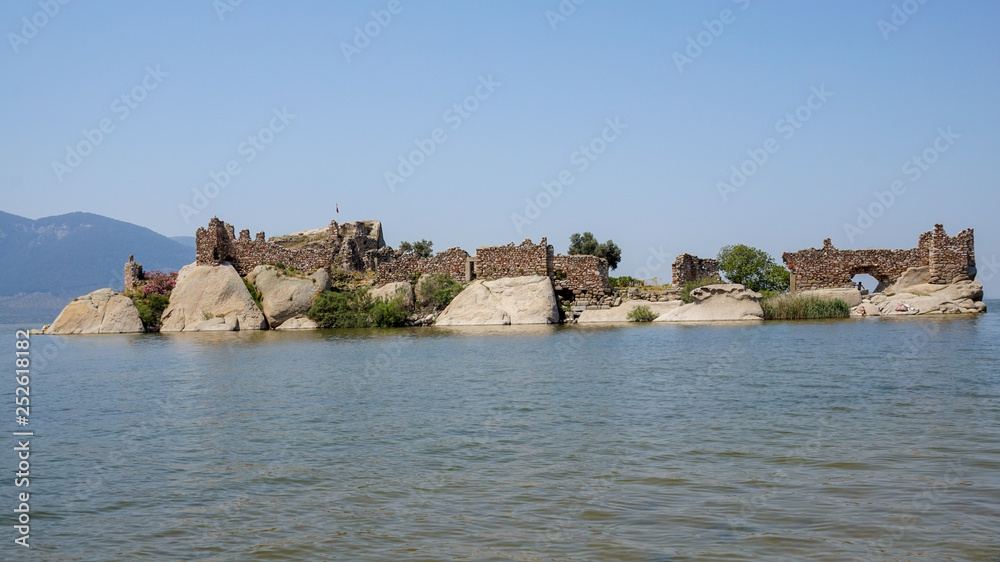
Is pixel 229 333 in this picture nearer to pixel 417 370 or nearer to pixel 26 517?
pixel 417 370

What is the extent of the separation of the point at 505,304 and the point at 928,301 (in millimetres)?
21551

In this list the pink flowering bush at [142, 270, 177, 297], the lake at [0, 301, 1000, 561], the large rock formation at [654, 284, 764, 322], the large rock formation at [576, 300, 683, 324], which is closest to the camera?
the lake at [0, 301, 1000, 561]

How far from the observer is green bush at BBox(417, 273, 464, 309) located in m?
44.2

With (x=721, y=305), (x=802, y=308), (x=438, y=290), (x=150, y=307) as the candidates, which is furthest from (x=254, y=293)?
(x=802, y=308)

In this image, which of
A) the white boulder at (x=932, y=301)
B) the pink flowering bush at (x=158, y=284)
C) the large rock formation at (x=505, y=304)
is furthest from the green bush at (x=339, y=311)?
the white boulder at (x=932, y=301)

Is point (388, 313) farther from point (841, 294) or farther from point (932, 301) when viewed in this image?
point (932, 301)

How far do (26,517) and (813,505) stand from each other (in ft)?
26.1

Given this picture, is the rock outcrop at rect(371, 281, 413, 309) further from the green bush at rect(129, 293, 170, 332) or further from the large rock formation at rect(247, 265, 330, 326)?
the green bush at rect(129, 293, 170, 332)

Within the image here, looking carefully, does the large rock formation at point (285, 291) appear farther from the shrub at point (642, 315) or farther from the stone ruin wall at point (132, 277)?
the shrub at point (642, 315)

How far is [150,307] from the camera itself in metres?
44.1

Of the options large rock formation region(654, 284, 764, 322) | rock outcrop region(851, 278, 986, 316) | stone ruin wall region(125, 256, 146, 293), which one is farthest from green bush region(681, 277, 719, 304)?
stone ruin wall region(125, 256, 146, 293)

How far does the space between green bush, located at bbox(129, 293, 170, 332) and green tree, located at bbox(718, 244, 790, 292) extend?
32.6m

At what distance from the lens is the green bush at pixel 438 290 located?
44219 mm

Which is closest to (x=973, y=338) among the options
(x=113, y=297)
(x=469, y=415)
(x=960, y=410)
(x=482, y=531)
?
(x=960, y=410)
